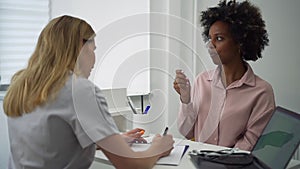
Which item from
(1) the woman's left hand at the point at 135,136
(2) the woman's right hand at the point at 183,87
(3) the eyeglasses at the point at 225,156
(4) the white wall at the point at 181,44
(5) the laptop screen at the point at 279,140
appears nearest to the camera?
(5) the laptop screen at the point at 279,140

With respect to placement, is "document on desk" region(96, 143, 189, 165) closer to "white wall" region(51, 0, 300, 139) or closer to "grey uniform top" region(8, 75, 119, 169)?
"grey uniform top" region(8, 75, 119, 169)

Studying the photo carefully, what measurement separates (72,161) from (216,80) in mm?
863

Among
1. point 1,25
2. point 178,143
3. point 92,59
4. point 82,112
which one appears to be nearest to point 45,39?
point 92,59

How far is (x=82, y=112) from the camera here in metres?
0.89

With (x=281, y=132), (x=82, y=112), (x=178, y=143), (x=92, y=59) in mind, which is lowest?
(x=178, y=143)

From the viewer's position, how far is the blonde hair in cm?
91

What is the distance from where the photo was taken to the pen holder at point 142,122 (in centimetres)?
158

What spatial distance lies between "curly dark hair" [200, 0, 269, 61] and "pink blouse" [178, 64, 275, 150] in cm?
12

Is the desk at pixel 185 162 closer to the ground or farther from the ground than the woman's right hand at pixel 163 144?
closer to the ground

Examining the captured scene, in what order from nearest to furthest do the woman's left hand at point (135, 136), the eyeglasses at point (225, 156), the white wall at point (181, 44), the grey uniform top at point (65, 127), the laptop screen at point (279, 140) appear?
1. the grey uniform top at point (65, 127)
2. the laptop screen at point (279, 140)
3. the eyeglasses at point (225, 156)
4. the woman's left hand at point (135, 136)
5. the white wall at point (181, 44)

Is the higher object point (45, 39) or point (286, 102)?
point (45, 39)

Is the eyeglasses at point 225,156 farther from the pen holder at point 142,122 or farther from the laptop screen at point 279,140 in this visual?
the pen holder at point 142,122

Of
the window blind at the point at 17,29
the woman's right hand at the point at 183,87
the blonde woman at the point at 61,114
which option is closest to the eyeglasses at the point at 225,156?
the blonde woman at the point at 61,114

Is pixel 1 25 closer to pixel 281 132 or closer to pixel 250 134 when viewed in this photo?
pixel 250 134
